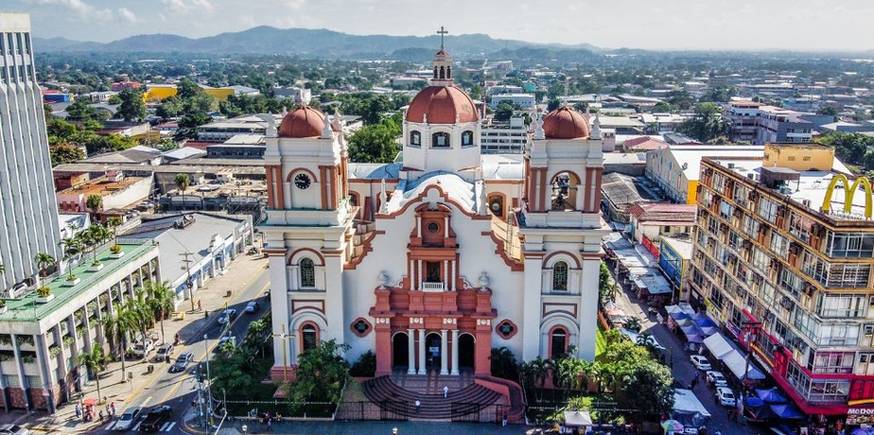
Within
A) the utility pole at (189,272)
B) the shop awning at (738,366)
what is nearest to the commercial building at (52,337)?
the utility pole at (189,272)

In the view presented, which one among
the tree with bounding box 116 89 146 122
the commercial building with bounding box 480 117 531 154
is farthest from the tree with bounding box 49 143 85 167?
the commercial building with bounding box 480 117 531 154

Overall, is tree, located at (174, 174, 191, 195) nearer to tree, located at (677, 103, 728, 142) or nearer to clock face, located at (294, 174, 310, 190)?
clock face, located at (294, 174, 310, 190)

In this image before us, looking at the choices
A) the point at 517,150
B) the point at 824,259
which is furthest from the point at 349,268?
the point at 517,150

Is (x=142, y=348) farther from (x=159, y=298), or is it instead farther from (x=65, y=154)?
(x=65, y=154)

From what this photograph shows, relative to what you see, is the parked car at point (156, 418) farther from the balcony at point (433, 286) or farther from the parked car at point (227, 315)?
the balcony at point (433, 286)

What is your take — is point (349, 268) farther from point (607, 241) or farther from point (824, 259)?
point (607, 241)

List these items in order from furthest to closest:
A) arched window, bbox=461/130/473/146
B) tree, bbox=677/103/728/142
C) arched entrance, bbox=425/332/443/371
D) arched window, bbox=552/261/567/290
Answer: tree, bbox=677/103/728/142 < arched window, bbox=461/130/473/146 < arched entrance, bbox=425/332/443/371 < arched window, bbox=552/261/567/290

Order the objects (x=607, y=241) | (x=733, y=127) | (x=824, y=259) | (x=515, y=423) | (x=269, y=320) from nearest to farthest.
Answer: (x=824, y=259) → (x=515, y=423) → (x=269, y=320) → (x=607, y=241) → (x=733, y=127)
